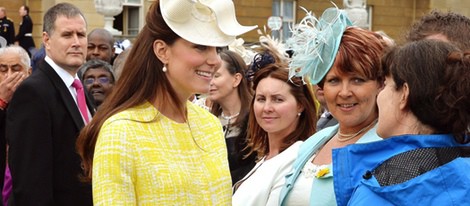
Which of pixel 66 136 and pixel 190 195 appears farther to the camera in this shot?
pixel 66 136

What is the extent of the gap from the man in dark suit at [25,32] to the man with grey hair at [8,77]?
15.0 meters

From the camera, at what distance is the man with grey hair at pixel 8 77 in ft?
21.3

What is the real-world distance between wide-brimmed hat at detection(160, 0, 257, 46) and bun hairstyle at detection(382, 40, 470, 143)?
2.84 ft

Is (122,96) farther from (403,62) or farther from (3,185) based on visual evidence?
(3,185)

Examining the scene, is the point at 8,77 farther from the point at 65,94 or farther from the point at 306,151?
the point at 306,151

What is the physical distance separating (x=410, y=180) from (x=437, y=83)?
0.31m

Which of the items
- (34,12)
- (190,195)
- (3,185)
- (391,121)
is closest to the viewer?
(391,121)

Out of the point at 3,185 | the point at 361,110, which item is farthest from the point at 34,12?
the point at 361,110

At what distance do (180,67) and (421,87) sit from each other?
3.51ft

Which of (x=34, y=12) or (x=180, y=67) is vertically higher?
(x=180, y=67)

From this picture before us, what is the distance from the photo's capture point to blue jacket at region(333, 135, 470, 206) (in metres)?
2.88

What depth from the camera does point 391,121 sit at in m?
3.10

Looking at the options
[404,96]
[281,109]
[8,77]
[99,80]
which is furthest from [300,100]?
[99,80]

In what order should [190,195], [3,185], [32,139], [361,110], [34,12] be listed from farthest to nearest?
[34,12], [3,185], [32,139], [361,110], [190,195]
